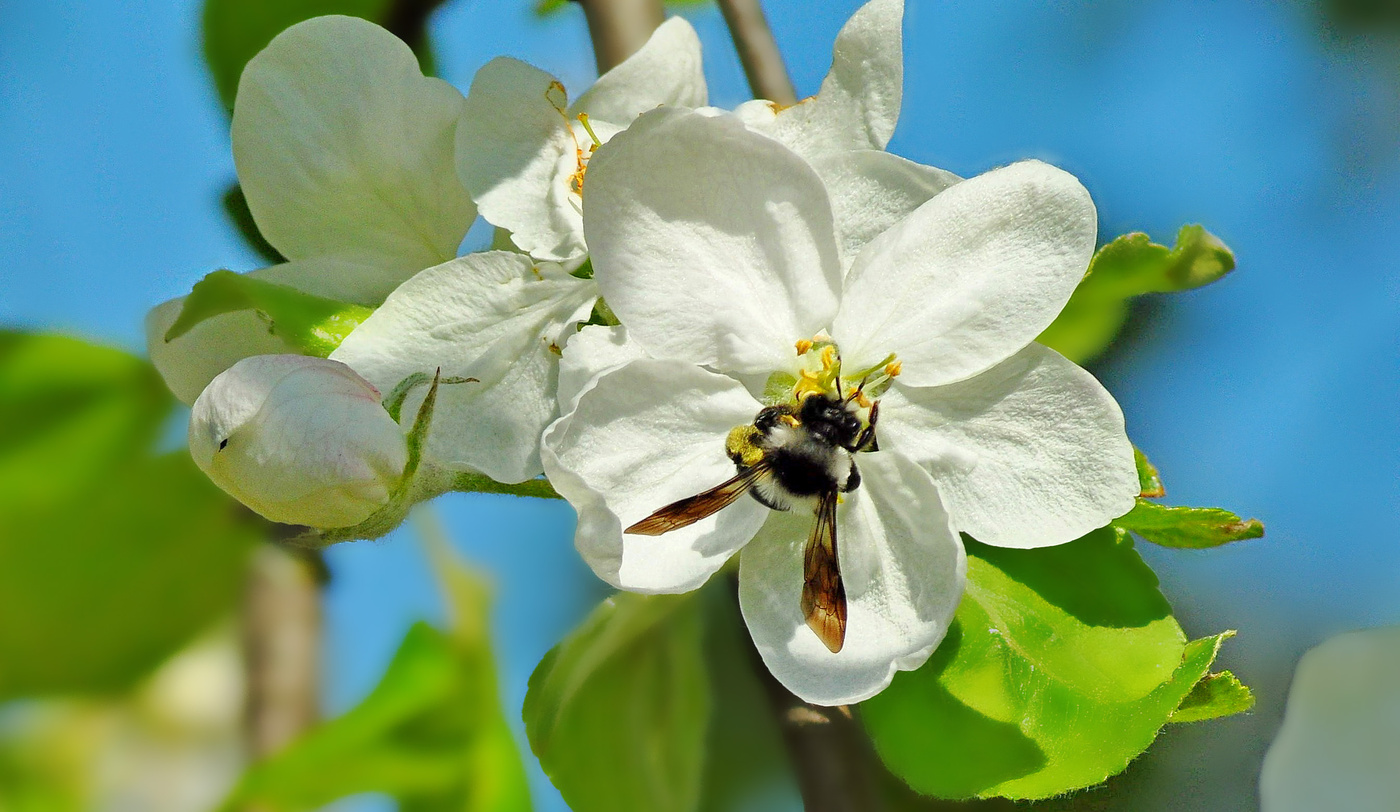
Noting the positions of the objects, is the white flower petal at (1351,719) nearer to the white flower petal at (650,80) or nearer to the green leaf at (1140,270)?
the green leaf at (1140,270)

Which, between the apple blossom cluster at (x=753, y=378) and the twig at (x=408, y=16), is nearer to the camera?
the apple blossom cluster at (x=753, y=378)

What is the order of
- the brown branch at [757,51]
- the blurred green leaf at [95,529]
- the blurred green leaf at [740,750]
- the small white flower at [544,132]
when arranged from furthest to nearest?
the blurred green leaf at [740,750]
the blurred green leaf at [95,529]
the brown branch at [757,51]
the small white flower at [544,132]

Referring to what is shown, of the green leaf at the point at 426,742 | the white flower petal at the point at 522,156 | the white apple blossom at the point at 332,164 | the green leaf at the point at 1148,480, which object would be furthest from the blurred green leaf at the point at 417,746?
the green leaf at the point at 1148,480

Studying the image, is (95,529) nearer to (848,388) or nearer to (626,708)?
(626,708)

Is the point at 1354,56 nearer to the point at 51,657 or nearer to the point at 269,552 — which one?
the point at 269,552

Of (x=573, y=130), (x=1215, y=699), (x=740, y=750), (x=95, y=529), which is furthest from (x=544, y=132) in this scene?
(x=740, y=750)

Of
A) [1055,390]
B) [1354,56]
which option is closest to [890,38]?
[1055,390]
